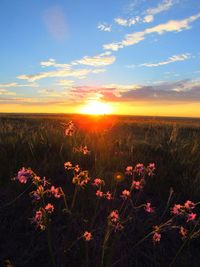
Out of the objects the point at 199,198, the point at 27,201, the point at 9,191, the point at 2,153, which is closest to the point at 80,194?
the point at 27,201

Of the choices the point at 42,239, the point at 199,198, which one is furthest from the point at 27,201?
the point at 199,198

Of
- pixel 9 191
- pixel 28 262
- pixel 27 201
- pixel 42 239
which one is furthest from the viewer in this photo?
pixel 9 191

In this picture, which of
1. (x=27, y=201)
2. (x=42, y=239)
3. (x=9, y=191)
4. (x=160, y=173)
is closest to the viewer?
(x=42, y=239)

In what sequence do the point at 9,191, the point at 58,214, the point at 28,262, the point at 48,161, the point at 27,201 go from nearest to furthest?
the point at 28,262, the point at 58,214, the point at 27,201, the point at 9,191, the point at 48,161

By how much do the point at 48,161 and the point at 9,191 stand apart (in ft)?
3.36

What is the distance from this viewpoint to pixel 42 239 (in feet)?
9.66

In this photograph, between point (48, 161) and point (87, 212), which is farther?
point (48, 161)

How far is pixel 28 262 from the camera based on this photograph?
269 cm

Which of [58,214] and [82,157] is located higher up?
[82,157]

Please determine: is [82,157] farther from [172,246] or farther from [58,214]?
[172,246]

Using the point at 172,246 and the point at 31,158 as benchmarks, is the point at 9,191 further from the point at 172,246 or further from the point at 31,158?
the point at 172,246

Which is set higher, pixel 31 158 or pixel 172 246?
pixel 31 158

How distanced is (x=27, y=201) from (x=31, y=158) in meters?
1.31

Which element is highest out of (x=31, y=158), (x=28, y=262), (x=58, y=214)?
(x=31, y=158)
